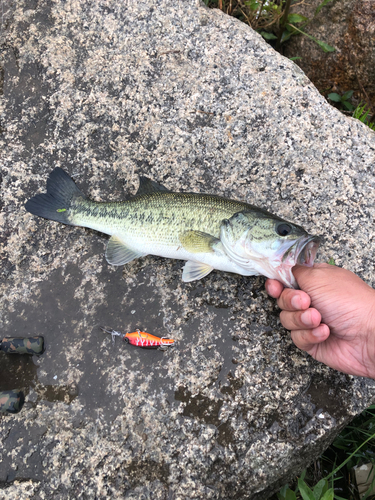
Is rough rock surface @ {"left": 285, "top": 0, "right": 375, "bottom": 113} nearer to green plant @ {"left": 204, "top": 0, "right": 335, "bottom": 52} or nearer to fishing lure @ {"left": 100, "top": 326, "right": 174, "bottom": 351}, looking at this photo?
green plant @ {"left": 204, "top": 0, "right": 335, "bottom": 52}

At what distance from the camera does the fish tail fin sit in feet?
11.5

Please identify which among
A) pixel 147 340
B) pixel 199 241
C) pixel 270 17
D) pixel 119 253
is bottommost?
pixel 147 340

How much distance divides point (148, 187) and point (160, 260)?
76cm

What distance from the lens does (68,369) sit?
3211 millimetres

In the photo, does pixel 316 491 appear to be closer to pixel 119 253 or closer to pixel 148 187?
pixel 119 253

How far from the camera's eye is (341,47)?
4930 mm

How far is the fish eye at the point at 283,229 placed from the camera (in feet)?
9.57

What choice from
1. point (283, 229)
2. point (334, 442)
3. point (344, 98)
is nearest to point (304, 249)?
point (283, 229)

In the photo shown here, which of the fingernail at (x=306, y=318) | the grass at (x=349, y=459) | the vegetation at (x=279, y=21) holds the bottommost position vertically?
the grass at (x=349, y=459)

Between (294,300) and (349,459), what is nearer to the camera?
(294,300)

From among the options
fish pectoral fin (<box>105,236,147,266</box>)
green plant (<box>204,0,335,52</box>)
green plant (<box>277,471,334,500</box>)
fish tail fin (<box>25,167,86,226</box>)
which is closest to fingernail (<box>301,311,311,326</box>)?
green plant (<box>277,471,334,500</box>)

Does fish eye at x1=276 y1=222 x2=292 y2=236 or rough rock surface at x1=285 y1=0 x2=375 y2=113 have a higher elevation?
rough rock surface at x1=285 y1=0 x2=375 y2=113

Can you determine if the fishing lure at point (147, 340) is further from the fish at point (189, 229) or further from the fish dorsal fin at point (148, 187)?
the fish dorsal fin at point (148, 187)

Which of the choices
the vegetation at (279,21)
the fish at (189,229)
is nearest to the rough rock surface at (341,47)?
the vegetation at (279,21)
